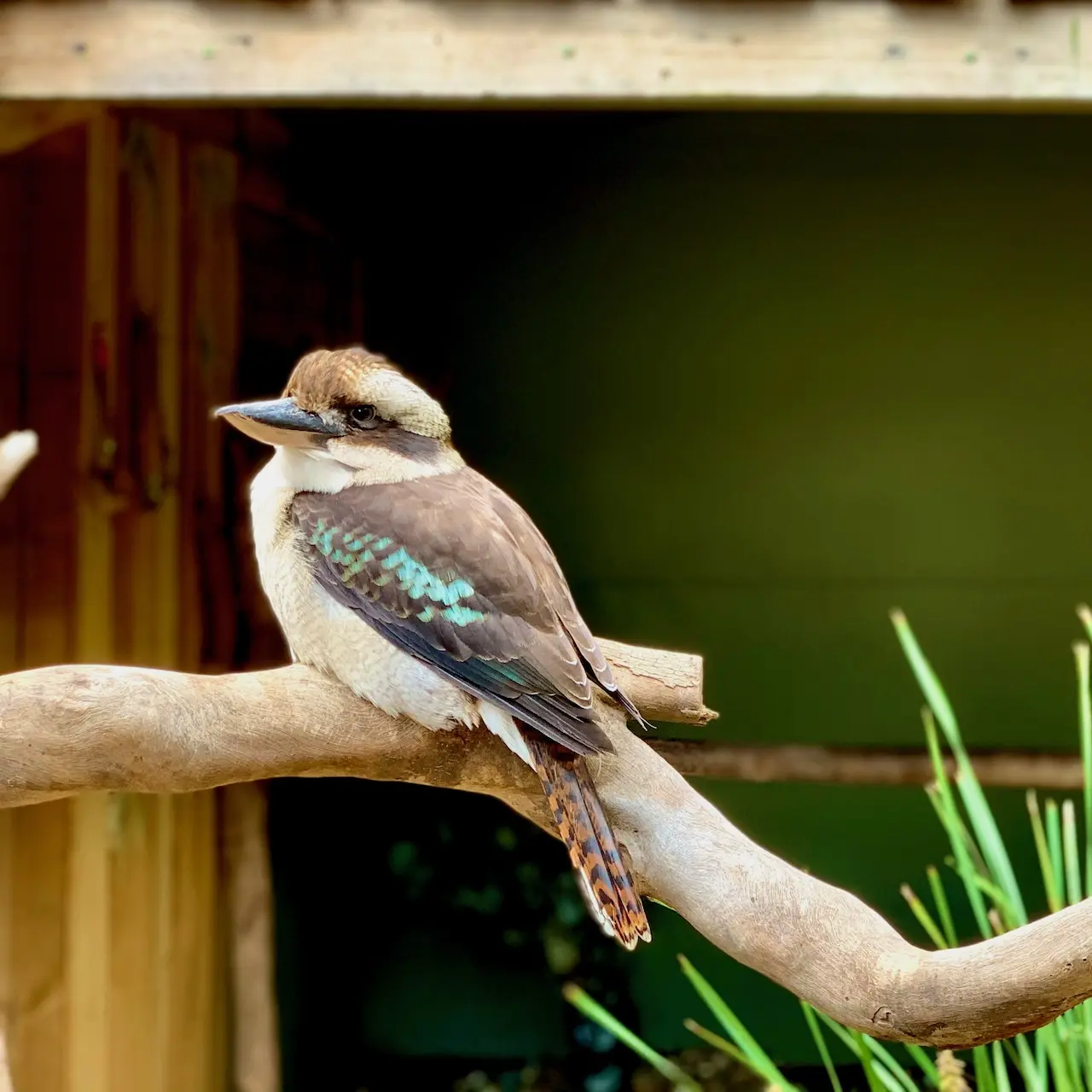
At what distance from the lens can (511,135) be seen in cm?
358

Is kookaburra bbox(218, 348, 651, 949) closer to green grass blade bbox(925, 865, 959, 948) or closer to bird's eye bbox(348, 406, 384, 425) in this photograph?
bird's eye bbox(348, 406, 384, 425)

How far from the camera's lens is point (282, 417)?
53.0 inches

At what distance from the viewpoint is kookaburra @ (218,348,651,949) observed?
127 centimetres

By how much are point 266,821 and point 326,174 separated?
1.58m

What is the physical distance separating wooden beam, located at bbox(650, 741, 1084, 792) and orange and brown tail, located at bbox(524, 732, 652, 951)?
104 centimetres

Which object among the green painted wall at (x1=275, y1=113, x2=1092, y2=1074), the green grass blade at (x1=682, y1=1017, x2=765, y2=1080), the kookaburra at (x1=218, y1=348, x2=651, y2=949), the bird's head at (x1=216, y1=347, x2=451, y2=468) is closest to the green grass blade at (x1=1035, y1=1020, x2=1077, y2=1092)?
the green grass blade at (x1=682, y1=1017, x2=765, y2=1080)

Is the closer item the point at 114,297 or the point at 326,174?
the point at 114,297

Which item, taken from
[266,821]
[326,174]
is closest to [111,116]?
[326,174]

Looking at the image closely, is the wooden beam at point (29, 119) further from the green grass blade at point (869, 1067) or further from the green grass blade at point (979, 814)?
the green grass blade at point (869, 1067)

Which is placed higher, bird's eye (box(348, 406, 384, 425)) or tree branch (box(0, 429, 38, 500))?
bird's eye (box(348, 406, 384, 425))

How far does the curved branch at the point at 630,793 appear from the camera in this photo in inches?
40.4

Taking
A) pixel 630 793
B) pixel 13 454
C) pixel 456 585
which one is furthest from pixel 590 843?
pixel 13 454

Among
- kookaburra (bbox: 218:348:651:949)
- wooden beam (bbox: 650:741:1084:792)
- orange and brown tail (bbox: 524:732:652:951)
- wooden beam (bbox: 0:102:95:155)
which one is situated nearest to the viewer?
orange and brown tail (bbox: 524:732:652:951)

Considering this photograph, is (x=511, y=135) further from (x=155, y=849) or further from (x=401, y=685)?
(x=401, y=685)
